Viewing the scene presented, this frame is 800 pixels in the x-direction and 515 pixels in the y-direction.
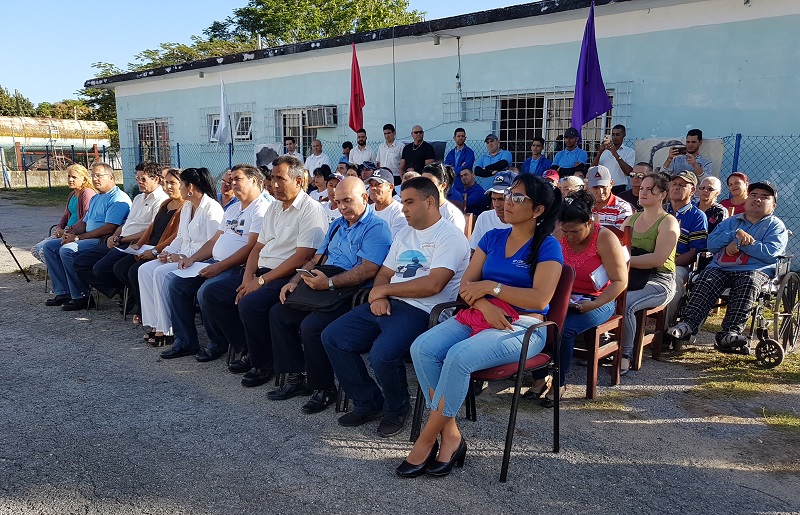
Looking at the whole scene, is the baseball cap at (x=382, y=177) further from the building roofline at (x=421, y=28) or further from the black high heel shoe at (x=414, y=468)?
the building roofline at (x=421, y=28)

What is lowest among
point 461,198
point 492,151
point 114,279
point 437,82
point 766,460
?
point 766,460

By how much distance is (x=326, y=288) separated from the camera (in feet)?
13.9

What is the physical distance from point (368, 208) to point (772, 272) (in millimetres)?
3285

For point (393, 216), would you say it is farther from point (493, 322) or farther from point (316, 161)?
point (316, 161)

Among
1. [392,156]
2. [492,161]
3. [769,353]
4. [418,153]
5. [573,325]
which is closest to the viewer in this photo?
[573,325]

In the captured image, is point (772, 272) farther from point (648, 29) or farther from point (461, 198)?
point (648, 29)

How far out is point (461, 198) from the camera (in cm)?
799

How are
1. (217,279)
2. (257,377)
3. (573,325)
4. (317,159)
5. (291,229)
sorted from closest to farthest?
(573,325) < (257,377) < (291,229) < (217,279) < (317,159)

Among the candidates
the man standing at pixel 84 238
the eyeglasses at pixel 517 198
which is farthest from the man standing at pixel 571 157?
the man standing at pixel 84 238

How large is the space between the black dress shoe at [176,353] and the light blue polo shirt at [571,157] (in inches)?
216

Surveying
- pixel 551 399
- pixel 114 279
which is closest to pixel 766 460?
pixel 551 399

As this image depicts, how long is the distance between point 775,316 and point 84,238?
22.5 ft

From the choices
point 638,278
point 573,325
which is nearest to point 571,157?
point 638,278

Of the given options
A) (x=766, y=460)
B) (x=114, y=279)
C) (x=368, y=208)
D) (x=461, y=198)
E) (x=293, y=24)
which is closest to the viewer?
(x=766, y=460)
